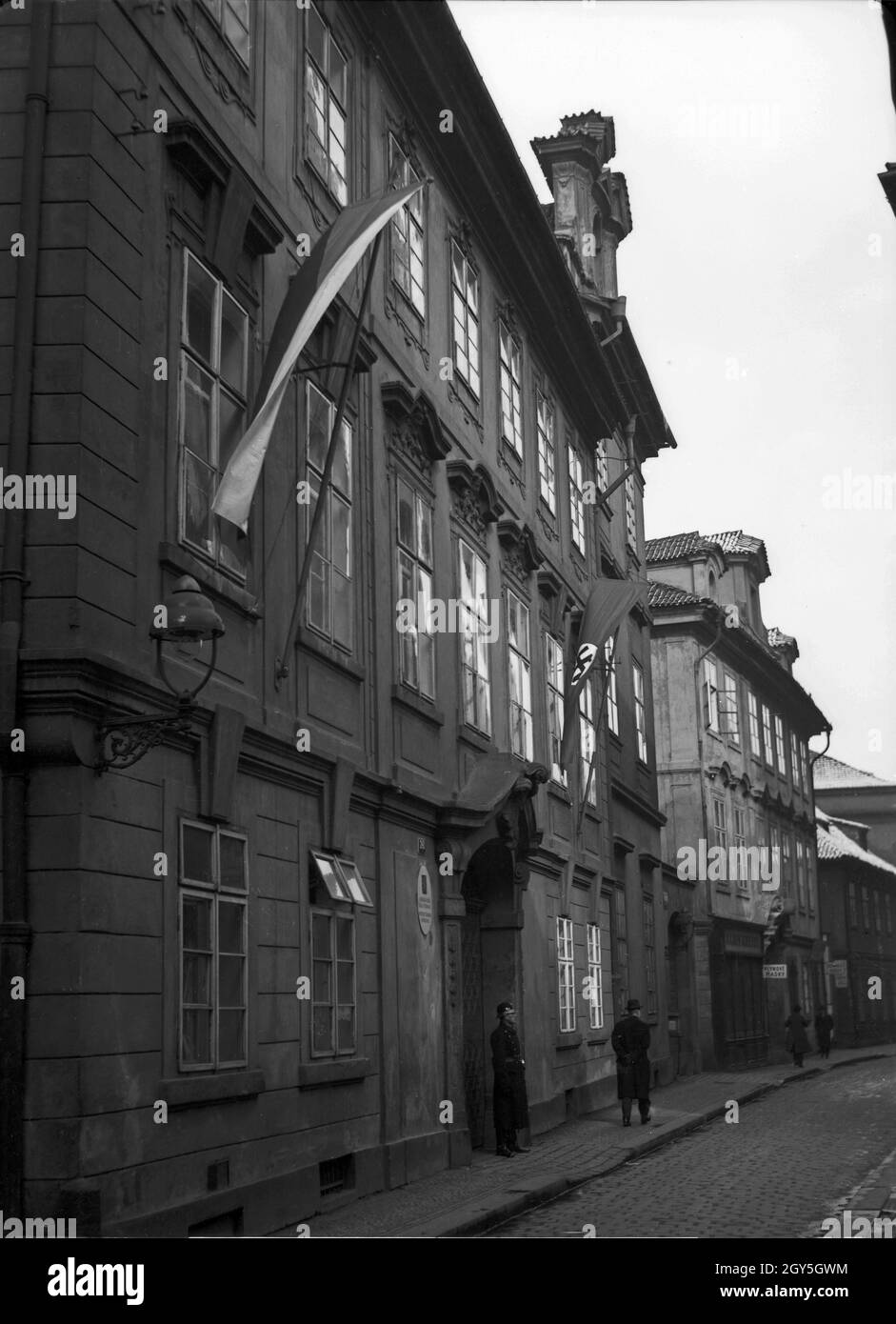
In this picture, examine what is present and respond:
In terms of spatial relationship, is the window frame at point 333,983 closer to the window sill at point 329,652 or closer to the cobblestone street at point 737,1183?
the cobblestone street at point 737,1183

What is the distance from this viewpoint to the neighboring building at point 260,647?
9.96 metres

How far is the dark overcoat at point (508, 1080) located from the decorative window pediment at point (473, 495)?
5.77 metres

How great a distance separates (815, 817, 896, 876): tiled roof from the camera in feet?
199

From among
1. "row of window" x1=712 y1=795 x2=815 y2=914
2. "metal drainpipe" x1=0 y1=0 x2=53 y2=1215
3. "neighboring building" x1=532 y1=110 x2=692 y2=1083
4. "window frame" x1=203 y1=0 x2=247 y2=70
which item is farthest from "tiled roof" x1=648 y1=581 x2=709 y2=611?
"metal drainpipe" x1=0 y1=0 x2=53 y2=1215

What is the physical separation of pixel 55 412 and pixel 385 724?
20.7 feet

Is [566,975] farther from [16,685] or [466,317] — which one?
[16,685]

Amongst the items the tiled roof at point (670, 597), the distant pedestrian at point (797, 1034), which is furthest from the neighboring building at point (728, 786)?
the distant pedestrian at point (797, 1034)

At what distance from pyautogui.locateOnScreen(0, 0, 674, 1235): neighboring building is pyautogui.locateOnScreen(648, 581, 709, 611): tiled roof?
18976 mm

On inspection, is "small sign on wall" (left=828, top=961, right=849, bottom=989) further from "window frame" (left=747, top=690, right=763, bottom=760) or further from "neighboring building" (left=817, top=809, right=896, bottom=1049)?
"window frame" (left=747, top=690, right=763, bottom=760)

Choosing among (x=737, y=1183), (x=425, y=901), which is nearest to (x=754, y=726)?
(x=425, y=901)

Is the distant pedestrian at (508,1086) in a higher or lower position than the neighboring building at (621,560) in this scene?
lower

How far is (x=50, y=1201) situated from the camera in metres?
9.35

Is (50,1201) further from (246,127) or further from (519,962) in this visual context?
(519,962)
